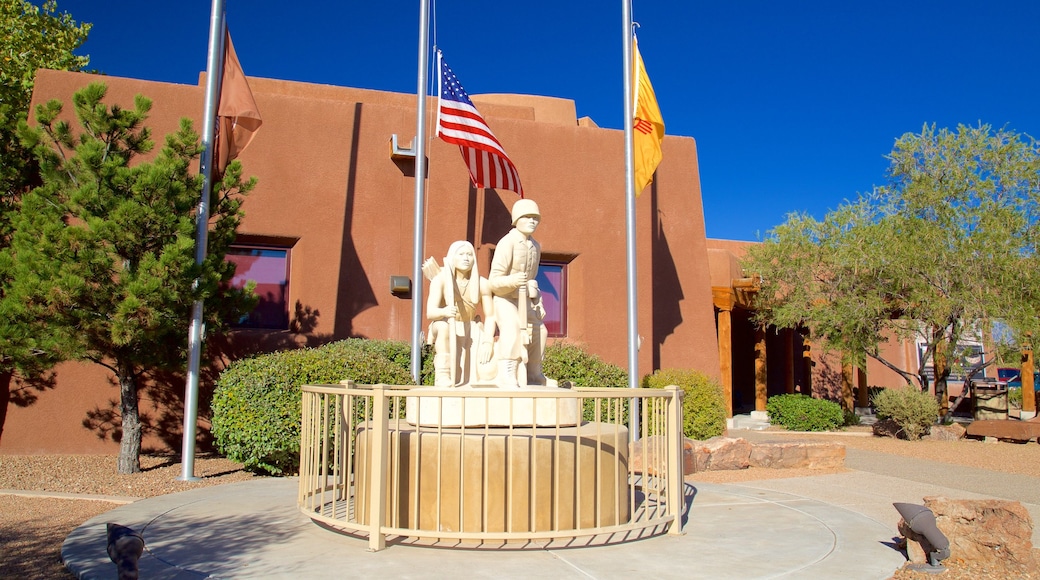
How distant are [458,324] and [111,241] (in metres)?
4.69

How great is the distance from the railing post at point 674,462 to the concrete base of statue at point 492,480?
475 mm

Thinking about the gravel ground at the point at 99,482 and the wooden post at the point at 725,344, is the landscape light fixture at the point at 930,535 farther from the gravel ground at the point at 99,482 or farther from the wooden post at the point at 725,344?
the wooden post at the point at 725,344

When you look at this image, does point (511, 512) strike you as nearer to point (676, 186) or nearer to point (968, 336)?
point (676, 186)

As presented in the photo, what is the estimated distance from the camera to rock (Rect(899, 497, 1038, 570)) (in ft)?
18.3

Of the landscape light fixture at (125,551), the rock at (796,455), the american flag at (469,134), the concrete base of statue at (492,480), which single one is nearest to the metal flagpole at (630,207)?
the rock at (796,455)

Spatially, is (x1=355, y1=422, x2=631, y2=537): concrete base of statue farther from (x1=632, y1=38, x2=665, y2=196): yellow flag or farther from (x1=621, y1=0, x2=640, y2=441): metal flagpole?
(x1=632, y1=38, x2=665, y2=196): yellow flag

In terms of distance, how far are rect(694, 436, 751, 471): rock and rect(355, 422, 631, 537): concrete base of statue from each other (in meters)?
4.95

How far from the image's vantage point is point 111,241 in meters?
9.02

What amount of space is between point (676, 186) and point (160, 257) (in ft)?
32.7

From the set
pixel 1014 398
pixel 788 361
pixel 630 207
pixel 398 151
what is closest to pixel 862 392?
pixel 788 361

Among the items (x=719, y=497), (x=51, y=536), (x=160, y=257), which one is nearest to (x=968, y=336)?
(x=719, y=497)

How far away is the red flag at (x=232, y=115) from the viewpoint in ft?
33.7

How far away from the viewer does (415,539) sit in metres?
5.81

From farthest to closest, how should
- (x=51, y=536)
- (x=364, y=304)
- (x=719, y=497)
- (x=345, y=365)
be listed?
(x=364, y=304) < (x=345, y=365) < (x=719, y=497) < (x=51, y=536)
